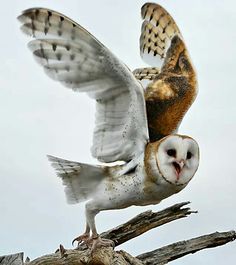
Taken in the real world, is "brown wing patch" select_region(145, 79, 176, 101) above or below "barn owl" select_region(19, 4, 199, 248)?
above

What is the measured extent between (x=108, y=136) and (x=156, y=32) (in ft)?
7.31

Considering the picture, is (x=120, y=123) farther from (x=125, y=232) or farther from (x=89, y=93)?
(x=125, y=232)

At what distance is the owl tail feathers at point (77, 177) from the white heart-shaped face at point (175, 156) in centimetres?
60

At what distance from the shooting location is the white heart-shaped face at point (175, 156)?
8.02 meters

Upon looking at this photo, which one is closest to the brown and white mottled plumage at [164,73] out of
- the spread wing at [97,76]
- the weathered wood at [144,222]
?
the spread wing at [97,76]

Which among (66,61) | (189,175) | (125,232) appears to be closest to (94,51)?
(66,61)

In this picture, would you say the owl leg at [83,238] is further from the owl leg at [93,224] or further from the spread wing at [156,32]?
the spread wing at [156,32]

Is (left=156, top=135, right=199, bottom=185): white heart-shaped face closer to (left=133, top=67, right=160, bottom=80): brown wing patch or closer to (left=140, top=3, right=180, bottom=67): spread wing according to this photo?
(left=133, top=67, right=160, bottom=80): brown wing patch

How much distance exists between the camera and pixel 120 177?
27.0 feet

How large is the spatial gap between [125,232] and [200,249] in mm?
747

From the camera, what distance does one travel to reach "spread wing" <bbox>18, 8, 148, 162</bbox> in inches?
306

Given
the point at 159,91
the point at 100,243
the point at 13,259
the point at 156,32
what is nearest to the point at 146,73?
the point at 156,32

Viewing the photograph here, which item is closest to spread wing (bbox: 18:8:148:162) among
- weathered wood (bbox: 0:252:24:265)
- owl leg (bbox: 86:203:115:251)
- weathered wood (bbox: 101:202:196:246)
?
owl leg (bbox: 86:203:115:251)

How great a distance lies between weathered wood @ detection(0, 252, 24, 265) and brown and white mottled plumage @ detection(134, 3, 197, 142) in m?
1.62
